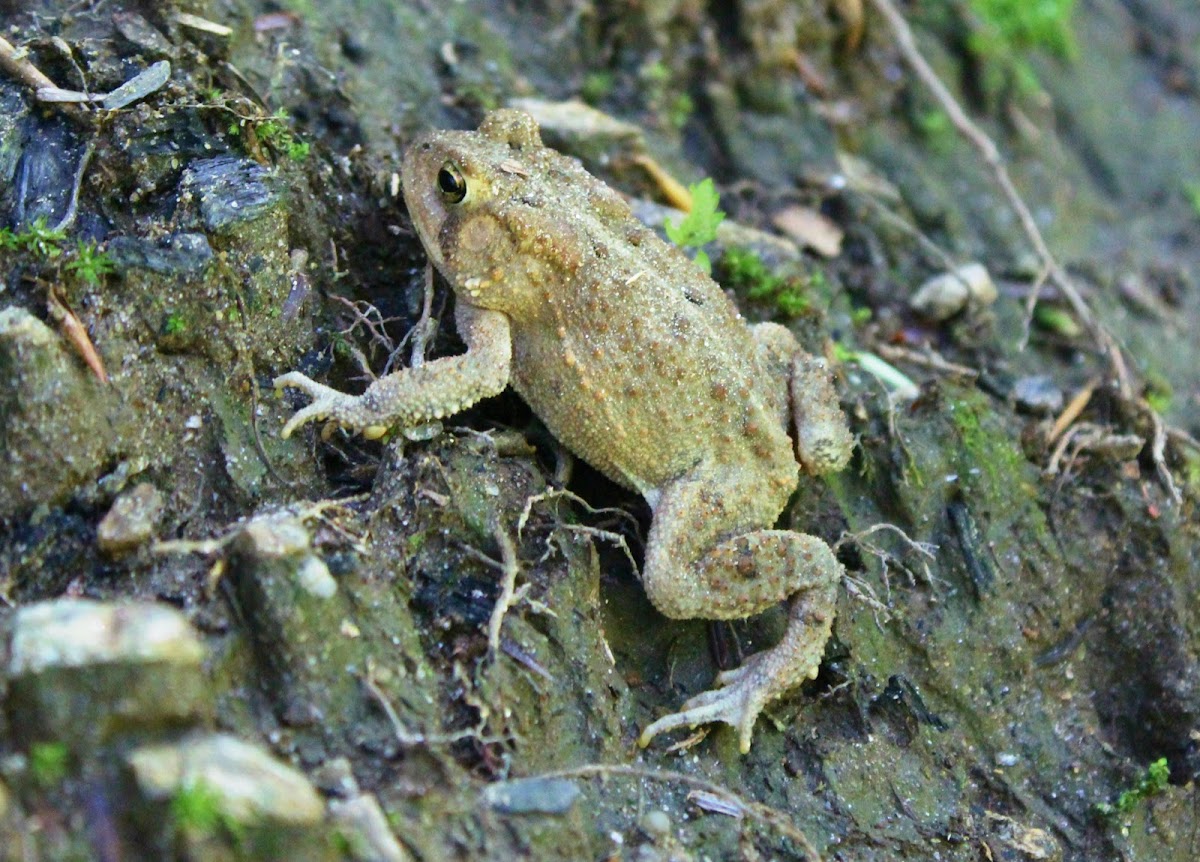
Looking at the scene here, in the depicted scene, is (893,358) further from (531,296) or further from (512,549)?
(512,549)

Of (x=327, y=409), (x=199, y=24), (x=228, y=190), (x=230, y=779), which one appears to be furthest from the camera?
(x=199, y=24)

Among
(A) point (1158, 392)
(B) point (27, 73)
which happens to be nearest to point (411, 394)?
(B) point (27, 73)

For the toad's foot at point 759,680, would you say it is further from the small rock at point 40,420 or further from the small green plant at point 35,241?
the small green plant at point 35,241

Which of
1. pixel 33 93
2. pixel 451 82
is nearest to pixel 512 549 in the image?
pixel 33 93

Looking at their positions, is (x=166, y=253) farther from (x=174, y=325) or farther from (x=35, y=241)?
(x=35, y=241)

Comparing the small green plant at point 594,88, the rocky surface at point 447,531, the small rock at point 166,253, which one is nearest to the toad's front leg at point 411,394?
the rocky surface at point 447,531

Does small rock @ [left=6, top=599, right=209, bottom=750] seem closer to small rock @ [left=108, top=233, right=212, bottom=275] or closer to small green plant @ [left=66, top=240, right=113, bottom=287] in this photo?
small green plant @ [left=66, top=240, right=113, bottom=287]

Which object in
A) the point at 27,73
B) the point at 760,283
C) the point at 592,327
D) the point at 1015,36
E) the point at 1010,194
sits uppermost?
the point at 1015,36
